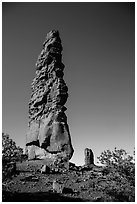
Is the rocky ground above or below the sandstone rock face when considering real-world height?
below

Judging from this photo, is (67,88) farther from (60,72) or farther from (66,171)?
(66,171)

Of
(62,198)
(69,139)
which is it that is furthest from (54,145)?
(62,198)

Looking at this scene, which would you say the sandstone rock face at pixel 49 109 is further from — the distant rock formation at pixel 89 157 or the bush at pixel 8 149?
the bush at pixel 8 149

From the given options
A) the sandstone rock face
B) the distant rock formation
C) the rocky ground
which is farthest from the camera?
the sandstone rock face

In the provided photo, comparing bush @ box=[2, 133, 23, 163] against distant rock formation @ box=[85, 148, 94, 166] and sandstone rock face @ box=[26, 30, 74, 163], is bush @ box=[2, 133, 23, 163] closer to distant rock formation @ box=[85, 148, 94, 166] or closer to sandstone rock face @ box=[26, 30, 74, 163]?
sandstone rock face @ box=[26, 30, 74, 163]

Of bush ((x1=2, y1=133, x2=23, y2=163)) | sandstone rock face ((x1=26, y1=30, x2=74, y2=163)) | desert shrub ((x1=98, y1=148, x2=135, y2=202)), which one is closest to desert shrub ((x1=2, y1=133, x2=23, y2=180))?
bush ((x1=2, y1=133, x2=23, y2=163))

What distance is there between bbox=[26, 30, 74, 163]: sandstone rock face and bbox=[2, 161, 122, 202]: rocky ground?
23.1ft

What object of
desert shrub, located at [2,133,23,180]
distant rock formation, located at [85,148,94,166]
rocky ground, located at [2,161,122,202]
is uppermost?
desert shrub, located at [2,133,23,180]

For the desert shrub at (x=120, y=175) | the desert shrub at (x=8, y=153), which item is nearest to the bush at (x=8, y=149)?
the desert shrub at (x=8, y=153)

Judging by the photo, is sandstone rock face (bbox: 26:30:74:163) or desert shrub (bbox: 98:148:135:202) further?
sandstone rock face (bbox: 26:30:74:163)

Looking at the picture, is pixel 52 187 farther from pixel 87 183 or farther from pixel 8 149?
pixel 8 149

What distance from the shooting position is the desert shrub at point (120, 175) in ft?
55.9

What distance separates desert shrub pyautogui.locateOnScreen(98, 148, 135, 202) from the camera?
17.0 m

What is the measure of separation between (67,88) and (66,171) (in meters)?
18.4
